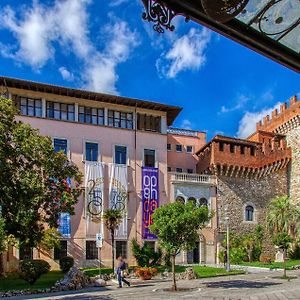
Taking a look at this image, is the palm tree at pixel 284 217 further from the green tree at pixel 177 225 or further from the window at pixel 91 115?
the green tree at pixel 177 225

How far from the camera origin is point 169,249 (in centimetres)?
2422

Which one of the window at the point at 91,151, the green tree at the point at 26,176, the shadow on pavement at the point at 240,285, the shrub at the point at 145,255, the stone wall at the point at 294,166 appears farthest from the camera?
the stone wall at the point at 294,166

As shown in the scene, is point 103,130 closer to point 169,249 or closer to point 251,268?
point 251,268

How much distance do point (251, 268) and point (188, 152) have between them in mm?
18228

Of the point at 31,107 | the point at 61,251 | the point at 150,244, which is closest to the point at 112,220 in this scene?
the point at 61,251

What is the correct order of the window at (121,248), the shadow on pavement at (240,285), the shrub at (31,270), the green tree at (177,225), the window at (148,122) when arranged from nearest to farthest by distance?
1. the green tree at (177,225)
2. the shadow on pavement at (240,285)
3. the shrub at (31,270)
4. the window at (121,248)
5. the window at (148,122)

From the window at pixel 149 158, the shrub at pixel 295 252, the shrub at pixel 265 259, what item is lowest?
the shrub at pixel 265 259

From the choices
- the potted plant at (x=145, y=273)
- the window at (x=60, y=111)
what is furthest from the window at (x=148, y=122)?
the potted plant at (x=145, y=273)

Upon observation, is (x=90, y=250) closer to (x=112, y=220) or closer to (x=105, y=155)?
(x=112, y=220)

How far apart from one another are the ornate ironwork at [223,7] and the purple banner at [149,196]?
40718 millimetres

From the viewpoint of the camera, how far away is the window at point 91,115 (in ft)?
140

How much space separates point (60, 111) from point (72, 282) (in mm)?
19927

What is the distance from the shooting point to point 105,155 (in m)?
43.0

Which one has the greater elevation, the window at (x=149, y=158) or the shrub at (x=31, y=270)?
the window at (x=149, y=158)
